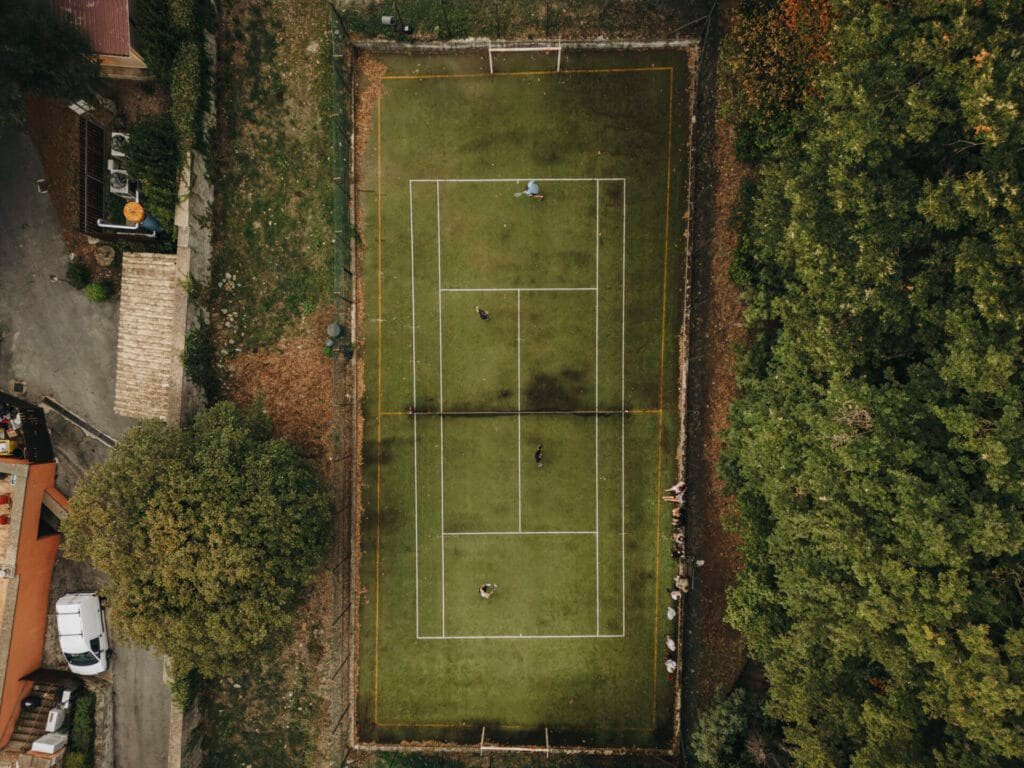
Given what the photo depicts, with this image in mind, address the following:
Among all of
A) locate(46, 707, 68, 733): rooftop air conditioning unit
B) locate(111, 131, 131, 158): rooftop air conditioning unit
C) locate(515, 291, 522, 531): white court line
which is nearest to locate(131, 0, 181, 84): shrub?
locate(111, 131, 131, 158): rooftop air conditioning unit

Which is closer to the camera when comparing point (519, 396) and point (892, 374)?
point (892, 374)

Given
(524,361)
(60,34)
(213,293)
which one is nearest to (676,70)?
(524,361)

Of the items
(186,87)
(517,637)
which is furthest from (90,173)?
(517,637)

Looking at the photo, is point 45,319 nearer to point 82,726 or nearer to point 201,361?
point 201,361

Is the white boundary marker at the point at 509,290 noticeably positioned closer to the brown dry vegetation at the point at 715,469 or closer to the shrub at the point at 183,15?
the brown dry vegetation at the point at 715,469

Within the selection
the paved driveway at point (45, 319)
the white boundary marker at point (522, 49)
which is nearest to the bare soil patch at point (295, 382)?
the paved driveway at point (45, 319)

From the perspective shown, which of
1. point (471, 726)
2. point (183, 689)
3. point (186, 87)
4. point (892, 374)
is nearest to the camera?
point (892, 374)

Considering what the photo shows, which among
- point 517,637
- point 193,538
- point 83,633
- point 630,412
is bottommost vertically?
point 517,637

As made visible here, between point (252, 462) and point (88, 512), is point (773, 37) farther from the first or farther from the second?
point (88, 512)
